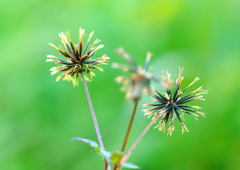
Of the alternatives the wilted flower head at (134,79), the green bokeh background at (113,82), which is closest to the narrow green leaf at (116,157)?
the wilted flower head at (134,79)

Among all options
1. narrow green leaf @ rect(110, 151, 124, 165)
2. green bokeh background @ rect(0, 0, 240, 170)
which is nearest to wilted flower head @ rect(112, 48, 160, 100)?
narrow green leaf @ rect(110, 151, 124, 165)

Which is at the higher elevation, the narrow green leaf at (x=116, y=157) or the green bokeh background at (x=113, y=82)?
the green bokeh background at (x=113, y=82)

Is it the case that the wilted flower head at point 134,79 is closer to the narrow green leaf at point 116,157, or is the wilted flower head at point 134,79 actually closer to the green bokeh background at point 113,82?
the narrow green leaf at point 116,157

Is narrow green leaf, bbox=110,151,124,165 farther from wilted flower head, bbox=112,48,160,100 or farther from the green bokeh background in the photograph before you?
the green bokeh background

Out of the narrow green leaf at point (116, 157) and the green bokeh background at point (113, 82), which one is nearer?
the narrow green leaf at point (116, 157)

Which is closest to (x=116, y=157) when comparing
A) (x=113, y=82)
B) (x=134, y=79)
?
(x=134, y=79)

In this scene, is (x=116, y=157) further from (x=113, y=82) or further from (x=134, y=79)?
(x=113, y=82)

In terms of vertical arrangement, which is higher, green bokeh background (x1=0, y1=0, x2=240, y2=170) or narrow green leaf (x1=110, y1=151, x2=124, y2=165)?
green bokeh background (x1=0, y1=0, x2=240, y2=170)

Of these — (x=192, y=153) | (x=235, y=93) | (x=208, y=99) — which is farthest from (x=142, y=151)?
(x=235, y=93)
